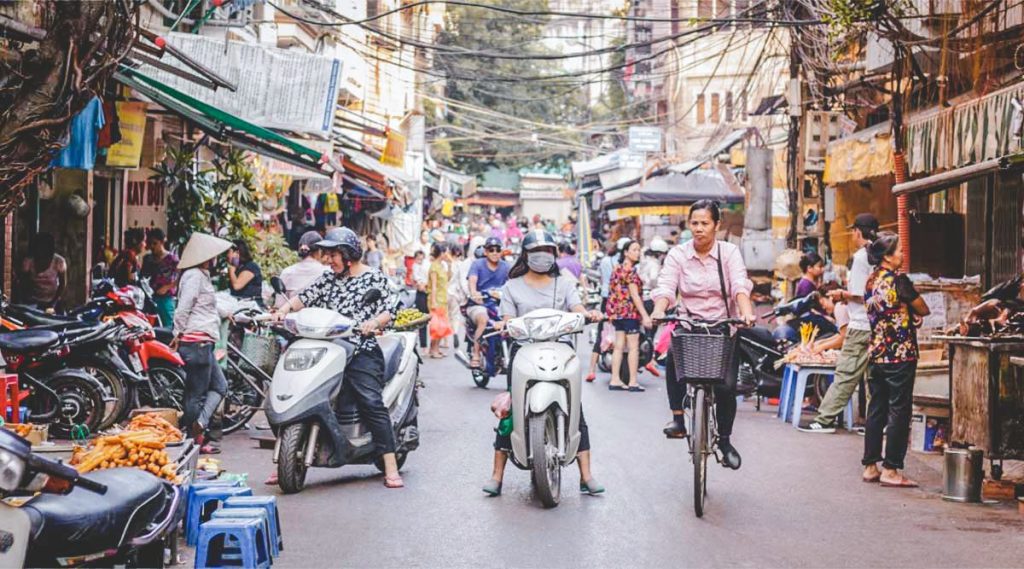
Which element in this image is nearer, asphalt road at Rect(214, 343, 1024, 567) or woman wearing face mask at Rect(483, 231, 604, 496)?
asphalt road at Rect(214, 343, 1024, 567)

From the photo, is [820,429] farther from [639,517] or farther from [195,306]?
[195,306]

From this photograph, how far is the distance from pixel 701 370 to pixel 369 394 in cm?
248

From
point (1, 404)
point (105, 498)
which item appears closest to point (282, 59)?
point (1, 404)

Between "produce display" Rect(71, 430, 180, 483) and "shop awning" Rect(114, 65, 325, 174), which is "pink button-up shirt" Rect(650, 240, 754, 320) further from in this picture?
"shop awning" Rect(114, 65, 325, 174)

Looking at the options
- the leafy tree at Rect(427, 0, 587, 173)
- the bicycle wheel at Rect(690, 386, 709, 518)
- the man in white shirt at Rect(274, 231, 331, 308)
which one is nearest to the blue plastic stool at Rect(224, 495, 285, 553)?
the bicycle wheel at Rect(690, 386, 709, 518)

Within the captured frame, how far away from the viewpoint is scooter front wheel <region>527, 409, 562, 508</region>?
8.36m

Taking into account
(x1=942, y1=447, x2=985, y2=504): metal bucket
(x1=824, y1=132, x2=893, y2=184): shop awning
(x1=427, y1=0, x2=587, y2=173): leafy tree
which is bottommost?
(x1=942, y1=447, x2=985, y2=504): metal bucket

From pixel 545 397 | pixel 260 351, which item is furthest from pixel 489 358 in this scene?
pixel 545 397

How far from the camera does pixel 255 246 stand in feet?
64.1

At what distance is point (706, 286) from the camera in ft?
29.4

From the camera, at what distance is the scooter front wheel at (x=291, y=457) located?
880 centimetres

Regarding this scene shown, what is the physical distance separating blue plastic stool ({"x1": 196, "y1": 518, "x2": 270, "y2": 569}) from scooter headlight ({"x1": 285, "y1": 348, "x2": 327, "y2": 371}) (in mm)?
2869

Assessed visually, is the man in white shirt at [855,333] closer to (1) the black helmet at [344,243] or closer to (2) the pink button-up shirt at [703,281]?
(2) the pink button-up shirt at [703,281]

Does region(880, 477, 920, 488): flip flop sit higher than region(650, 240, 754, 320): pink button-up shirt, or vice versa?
region(650, 240, 754, 320): pink button-up shirt
